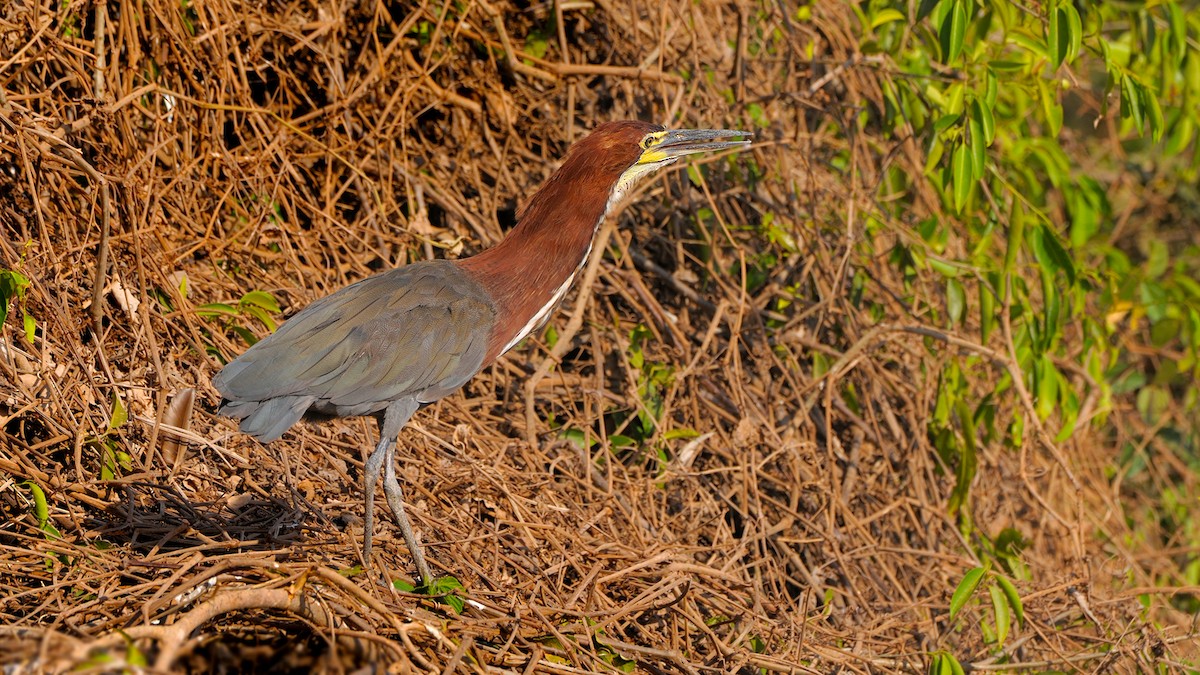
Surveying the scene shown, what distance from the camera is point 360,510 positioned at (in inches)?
147

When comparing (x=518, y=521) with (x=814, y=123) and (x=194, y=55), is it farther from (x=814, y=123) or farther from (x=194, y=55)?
(x=814, y=123)

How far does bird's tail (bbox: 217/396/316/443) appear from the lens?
309cm

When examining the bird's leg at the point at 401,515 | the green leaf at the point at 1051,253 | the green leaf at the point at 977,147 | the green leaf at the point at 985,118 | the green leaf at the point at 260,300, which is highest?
the green leaf at the point at 260,300

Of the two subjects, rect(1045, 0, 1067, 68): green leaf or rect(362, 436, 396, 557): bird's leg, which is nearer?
rect(362, 436, 396, 557): bird's leg

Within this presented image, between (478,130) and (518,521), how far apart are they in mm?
1984

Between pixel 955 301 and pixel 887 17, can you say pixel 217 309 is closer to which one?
pixel 887 17

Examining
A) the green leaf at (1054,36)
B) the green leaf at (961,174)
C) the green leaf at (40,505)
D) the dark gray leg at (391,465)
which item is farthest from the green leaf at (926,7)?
the green leaf at (40,505)

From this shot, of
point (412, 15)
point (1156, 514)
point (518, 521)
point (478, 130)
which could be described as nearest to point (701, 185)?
point (478, 130)

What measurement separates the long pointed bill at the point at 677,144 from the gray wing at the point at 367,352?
0.73 m

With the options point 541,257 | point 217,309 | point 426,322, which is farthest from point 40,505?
point 541,257

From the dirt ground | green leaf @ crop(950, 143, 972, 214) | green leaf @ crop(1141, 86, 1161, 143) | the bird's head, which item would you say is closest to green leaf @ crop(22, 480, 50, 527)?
the dirt ground

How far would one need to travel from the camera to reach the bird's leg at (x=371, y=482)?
3.22 meters

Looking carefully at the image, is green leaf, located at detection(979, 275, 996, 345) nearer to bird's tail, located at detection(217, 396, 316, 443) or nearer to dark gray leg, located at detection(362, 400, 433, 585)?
dark gray leg, located at detection(362, 400, 433, 585)

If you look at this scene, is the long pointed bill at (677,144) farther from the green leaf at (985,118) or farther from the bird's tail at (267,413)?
the bird's tail at (267,413)
